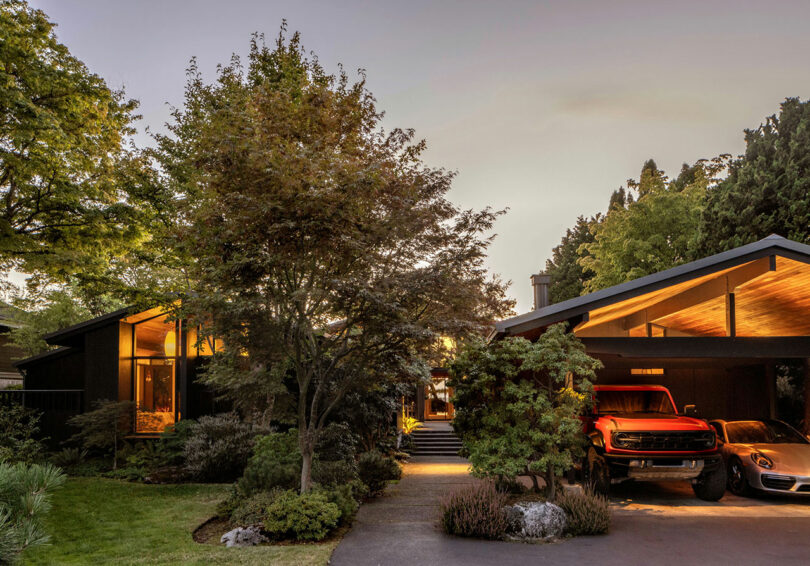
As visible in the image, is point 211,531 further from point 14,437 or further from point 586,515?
point 14,437

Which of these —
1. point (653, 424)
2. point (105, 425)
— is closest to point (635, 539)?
point (653, 424)

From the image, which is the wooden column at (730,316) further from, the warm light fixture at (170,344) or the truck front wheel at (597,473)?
the warm light fixture at (170,344)

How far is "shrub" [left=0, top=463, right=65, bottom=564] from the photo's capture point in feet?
11.5

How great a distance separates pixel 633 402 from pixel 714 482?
6.67ft

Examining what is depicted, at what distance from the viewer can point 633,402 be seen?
11.7 metres

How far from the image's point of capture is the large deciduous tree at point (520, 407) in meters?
8.60

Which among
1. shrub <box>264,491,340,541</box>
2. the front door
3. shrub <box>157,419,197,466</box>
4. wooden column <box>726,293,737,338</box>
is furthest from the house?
the front door

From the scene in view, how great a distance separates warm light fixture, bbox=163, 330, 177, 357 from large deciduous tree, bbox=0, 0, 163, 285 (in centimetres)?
333

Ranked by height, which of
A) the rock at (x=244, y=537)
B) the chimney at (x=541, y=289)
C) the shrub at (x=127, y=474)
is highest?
the chimney at (x=541, y=289)

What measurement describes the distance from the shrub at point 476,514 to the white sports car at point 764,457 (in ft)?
17.2

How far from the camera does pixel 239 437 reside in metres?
13.4

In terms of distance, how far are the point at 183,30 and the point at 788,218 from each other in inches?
847

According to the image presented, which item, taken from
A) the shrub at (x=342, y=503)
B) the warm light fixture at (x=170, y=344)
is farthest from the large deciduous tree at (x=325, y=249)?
the warm light fixture at (x=170, y=344)

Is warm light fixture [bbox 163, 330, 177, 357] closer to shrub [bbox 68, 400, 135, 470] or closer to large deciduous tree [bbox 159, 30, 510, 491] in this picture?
shrub [bbox 68, 400, 135, 470]
